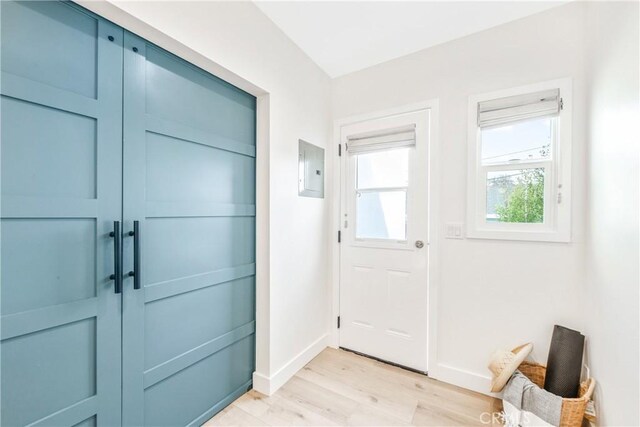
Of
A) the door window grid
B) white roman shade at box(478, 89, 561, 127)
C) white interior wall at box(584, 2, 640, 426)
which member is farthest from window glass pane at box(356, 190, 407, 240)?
white interior wall at box(584, 2, 640, 426)

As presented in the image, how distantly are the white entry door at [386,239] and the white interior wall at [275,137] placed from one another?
0.24 meters

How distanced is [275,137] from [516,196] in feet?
5.84

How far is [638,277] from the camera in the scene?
941 mm

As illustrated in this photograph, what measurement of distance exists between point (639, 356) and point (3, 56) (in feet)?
8.04

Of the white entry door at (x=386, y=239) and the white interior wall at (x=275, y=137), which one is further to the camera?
the white entry door at (x=386, y=239)

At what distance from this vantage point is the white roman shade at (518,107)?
1.74m

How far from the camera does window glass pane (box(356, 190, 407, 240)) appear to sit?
2.29 metres

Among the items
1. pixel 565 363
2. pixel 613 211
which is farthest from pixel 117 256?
pixel 565 363

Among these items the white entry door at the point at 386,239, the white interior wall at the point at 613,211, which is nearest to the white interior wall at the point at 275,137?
the white entry door at the point at 386,239

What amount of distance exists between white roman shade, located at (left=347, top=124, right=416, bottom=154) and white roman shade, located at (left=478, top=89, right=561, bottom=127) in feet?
1.70

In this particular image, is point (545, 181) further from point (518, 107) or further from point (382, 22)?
point (382, 22)

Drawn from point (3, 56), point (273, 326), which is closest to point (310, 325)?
point (273, 326)

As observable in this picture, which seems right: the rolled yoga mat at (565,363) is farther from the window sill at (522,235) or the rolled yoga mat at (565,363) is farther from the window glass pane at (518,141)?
the window glass pane at (518,141)

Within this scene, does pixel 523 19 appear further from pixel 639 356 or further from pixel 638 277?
pixel 639 356
